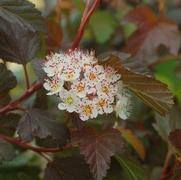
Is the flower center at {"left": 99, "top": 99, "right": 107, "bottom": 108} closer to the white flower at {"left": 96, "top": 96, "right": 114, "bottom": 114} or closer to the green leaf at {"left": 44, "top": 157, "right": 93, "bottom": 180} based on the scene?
the white flower at {"left": 96, "top": 96, "right": 114, "bottom": 114}

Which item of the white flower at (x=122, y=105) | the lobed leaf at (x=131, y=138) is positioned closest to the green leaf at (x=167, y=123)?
the lobed leaf at (x=131, y=138)

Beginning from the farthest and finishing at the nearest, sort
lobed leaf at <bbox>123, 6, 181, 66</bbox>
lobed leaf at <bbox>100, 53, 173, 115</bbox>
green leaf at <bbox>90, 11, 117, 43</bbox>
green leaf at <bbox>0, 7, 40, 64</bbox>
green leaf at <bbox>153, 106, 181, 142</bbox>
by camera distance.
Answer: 1. green leaf at <bbox>90, 11, 117, 43</bbox>
2. lobed leaf at <bbox>123, 6, 181, 66</bbox>
3. green leaf at <bbox>153, 106, 181, 142</bbox>
4. green leaf at <bbox>0, 7, 40, 64</bbox>
5. lobed leaf at <bbox>100, 53, 173, 115</bbox>

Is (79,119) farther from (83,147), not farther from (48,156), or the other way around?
(48,156)

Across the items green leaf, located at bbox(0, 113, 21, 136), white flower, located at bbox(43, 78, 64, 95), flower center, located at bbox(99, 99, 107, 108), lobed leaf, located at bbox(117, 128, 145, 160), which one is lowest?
lobed leaf, located at bbox(117, 128, 145, 160)

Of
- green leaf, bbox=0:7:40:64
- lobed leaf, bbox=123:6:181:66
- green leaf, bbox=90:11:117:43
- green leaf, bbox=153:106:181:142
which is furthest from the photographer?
green leaf, bbox=90:11:117:43

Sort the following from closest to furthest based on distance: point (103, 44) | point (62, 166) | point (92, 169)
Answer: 1. point (92, 169)
2. point (62, 166)
3. point (103, 44)

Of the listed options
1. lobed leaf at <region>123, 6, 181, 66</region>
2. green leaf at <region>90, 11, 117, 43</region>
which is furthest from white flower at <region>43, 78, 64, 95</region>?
green leaf at <region>90, 11, 117, 43</region>

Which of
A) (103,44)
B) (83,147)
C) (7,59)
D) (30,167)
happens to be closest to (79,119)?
(83,147)
